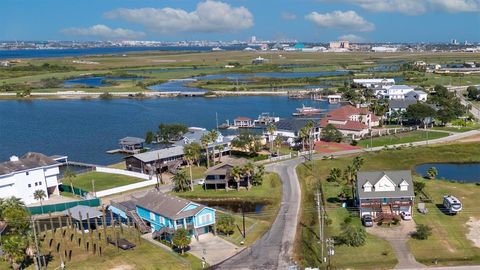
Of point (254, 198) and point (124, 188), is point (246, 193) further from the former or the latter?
point (124, 188)

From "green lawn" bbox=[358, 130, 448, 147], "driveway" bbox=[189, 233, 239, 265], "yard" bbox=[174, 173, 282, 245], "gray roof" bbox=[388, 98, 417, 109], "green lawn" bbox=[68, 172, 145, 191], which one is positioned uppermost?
"gray roof" bbox=[388, 98, 417, 109]

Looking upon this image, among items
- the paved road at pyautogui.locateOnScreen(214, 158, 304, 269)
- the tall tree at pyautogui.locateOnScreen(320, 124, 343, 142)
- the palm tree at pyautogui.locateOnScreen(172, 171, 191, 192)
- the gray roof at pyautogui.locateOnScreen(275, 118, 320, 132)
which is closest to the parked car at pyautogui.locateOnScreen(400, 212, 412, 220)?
the paved road at pyautogui.locateOnScreen(214, 158, 304, 269)

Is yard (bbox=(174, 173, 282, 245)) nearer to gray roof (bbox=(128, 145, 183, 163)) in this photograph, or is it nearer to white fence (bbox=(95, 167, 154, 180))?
white fence (bbox=(95, 167, 154, 180))

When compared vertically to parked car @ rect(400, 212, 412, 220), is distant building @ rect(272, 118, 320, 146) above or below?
above

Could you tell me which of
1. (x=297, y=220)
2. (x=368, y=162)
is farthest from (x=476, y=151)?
(x=297, y=220)

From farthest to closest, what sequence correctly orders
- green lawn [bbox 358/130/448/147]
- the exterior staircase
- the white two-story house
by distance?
green lawn [bbox 358/130/448/147] < the white two-story house < the exterior staircase

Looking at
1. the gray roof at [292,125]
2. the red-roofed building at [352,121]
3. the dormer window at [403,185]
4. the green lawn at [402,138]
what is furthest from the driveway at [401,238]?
the red-roofed building at [352,121]

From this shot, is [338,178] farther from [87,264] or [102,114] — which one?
[102,114]

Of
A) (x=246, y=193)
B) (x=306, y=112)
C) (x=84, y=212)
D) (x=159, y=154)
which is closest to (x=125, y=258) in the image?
(x=84, y=212)
